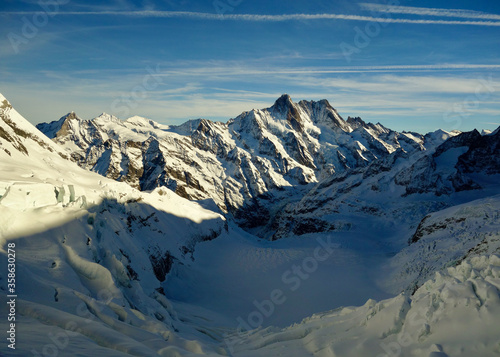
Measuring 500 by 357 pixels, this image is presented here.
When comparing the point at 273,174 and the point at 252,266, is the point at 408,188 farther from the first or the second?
the point at 273,174

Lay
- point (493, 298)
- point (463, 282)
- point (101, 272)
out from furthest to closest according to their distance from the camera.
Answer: point (101, 272)
point (463, 282)
point (493, 298)

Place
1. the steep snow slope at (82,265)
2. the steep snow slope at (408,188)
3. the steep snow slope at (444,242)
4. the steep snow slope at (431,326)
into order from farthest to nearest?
1. the steep snow slope at (408,188)
2. the steep snow slope at (444,242)
3. the steep snow slope at (82,265)
4. the steep snow slope at (431,326)

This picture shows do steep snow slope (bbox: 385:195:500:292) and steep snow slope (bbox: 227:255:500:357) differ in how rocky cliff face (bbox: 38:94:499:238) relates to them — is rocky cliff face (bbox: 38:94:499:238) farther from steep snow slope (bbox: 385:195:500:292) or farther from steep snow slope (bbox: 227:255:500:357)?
steep snow slope (bbox: 227:255:500:357)

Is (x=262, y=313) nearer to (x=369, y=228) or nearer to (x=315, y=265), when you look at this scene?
(x=315, y=265)

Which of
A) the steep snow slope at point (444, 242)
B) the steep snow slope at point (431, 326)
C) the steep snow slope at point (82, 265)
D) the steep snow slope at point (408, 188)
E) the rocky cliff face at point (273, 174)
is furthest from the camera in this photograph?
the rocky cliff face at point (273, 174)

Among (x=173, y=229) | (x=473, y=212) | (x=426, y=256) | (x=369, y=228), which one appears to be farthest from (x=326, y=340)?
(x=369, y=228)

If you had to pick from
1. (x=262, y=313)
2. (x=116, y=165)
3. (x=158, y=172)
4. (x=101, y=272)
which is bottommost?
(x=262, y=313)

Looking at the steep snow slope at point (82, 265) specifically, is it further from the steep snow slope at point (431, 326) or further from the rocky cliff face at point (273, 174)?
the rocky cliff face at point (273, 174)

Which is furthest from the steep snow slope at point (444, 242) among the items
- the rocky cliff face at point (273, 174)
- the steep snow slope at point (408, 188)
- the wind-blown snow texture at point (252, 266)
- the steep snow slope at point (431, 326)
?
the rocky cliff face at point (273, 174)

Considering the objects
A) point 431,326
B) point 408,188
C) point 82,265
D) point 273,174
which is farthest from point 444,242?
point 273,174
